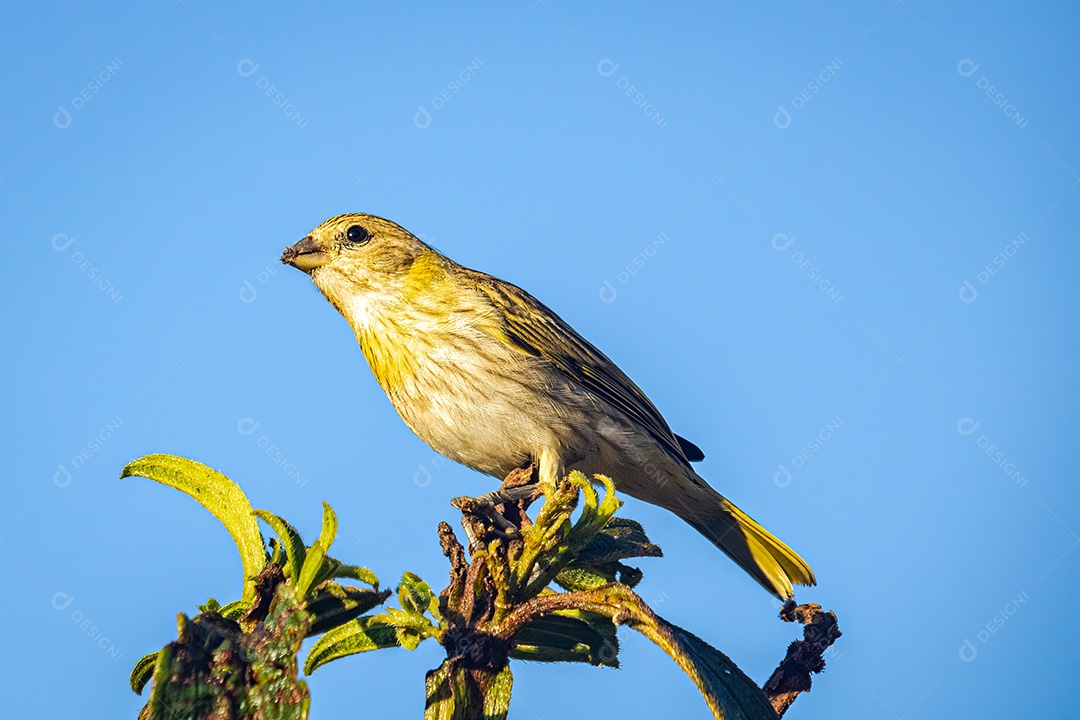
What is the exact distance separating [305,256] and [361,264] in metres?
0.34

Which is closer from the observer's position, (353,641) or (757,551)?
(353,641)

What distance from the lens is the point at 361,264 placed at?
20.6 ft

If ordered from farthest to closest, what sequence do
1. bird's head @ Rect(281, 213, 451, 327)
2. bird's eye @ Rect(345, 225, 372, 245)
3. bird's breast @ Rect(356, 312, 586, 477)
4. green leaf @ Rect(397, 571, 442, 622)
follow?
bird's eye @ Rect(345, 225, 372, 245)
bird's head @ Rect(281, 213, 451, 327)
bird's breast @ Rect(356, 312, 586, 477)
green leaf @ Rect(397, 571, 442, 622)

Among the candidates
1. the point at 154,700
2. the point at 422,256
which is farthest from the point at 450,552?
the point at 422,256

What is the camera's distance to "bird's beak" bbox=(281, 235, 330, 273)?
6.25 m

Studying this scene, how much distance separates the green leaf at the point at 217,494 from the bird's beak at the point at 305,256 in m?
3.33

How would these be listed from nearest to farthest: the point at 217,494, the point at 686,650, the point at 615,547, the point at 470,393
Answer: the point at 686,650
the point at 217,494
the point at 615,547
the point at 470,393

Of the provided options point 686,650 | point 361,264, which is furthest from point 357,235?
point 686,650

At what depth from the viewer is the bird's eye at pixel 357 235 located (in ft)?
21.0

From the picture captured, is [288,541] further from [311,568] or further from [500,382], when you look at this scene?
[500,382]

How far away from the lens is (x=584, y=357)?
6414mm

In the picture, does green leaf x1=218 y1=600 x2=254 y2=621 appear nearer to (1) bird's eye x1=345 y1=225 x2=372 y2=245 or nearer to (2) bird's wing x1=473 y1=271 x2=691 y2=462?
(2) bird's wing x1=473 y1=271 x2=691 y2=462

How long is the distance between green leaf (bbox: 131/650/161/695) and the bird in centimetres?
300

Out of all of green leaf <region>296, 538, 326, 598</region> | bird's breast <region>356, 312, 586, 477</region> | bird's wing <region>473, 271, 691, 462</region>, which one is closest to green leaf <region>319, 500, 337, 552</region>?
green leaf <region>296, 538, 326, 598</region>
